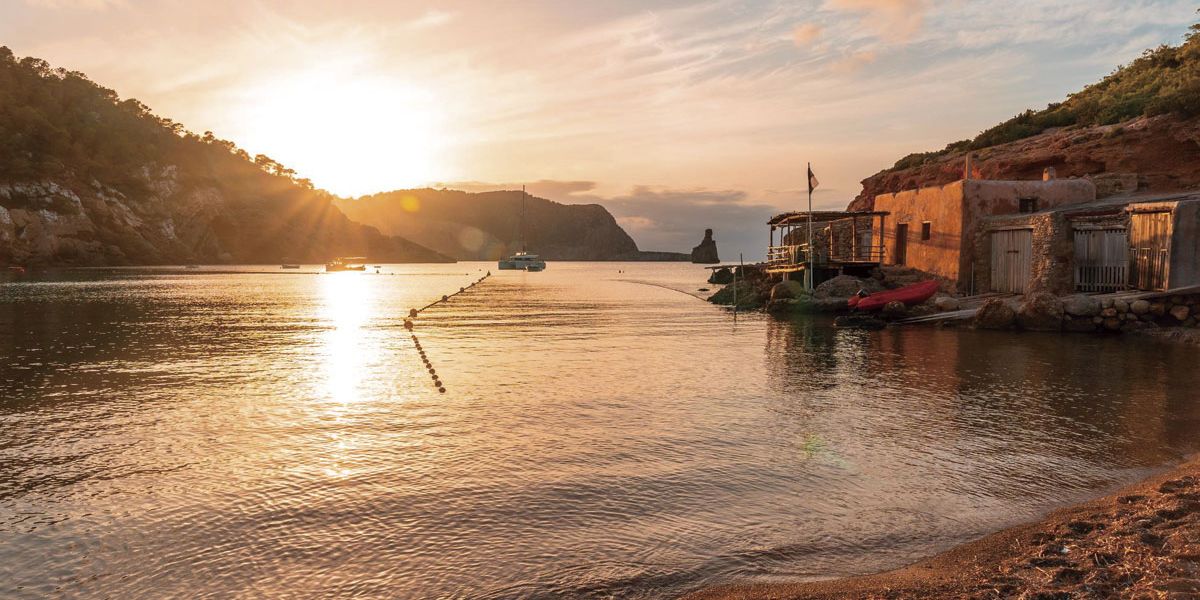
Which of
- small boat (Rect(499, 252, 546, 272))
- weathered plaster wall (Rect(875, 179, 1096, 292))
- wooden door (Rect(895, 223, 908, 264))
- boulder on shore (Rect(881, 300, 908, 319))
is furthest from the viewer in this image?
small boat (Rect(499, 252, 546, 272))

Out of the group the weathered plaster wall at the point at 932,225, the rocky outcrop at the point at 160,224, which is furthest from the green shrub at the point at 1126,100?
the rocky outcrop at the point at 160,224

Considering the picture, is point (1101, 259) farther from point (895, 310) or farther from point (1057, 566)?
point (1057, 566)

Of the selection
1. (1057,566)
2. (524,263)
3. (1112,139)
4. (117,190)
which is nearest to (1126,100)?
(1112,139)

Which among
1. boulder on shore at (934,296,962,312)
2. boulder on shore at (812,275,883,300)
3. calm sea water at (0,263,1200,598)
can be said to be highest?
boulder on shore at (812,275,883,300)

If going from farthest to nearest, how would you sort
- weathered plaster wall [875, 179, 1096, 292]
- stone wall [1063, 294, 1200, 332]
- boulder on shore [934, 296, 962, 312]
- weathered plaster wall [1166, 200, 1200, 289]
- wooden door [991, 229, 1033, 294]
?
weathered plaster wall [875, 179, 1096, 292], boulder on shore [934, 296, 962, 312], wooden door [991, 229, 1033, 294], stone wall [1063, 294, 1200, 332], weathered plaster wall [1166, 200, 1200, 289]

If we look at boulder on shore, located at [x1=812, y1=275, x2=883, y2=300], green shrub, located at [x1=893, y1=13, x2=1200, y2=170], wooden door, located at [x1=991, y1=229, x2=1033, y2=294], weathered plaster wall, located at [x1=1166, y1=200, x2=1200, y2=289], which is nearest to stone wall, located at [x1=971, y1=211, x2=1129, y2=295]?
wooden door, located at [x1=991, y1=229, x2=1033, y2=294]

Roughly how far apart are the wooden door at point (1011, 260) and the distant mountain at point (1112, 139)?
10448 mm

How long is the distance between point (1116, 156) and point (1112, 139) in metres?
1.52

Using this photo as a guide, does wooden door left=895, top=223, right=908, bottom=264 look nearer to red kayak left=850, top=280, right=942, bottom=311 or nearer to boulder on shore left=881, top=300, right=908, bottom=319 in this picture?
red kayak left=850, top=280, right=942, bottom=311

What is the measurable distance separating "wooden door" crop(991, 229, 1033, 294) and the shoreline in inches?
977

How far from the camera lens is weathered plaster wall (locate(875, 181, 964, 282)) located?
31.5 metres

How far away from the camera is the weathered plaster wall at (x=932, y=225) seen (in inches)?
1240

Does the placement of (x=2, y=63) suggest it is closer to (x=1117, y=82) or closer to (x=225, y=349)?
(x=225, y=349)

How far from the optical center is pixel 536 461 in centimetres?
941
